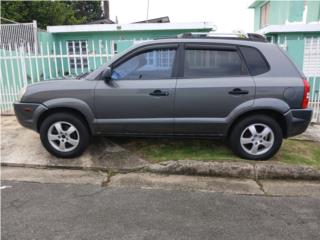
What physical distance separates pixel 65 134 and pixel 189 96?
2.01m

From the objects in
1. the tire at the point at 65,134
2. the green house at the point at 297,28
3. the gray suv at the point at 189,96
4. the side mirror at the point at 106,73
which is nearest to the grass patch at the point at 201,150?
the gray suv at the point at 189,96

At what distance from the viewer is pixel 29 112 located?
16.3 feet

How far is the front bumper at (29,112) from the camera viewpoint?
16.1 ft

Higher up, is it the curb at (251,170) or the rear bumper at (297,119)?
the rear bumper at (297,119)

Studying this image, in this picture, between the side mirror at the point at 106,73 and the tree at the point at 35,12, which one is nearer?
the side mirror at the point at 106,73

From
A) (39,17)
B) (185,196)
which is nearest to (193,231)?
(185,196)

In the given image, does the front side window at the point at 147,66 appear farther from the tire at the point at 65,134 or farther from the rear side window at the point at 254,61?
the rear side window at the point at 254,61

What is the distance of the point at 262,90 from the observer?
15.3 ft

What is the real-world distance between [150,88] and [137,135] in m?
0.78

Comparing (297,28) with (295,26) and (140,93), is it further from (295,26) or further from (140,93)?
(140,93)

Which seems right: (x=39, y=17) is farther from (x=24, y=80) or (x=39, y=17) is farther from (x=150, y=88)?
(x=150, y=88)

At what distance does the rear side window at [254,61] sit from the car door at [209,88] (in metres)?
0.09

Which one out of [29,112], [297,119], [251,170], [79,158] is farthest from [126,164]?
[297,119]

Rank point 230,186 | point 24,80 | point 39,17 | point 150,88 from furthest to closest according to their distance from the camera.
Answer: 1. point 39,17
2. point 24,80
3. point 150,88
4. point 230,186
